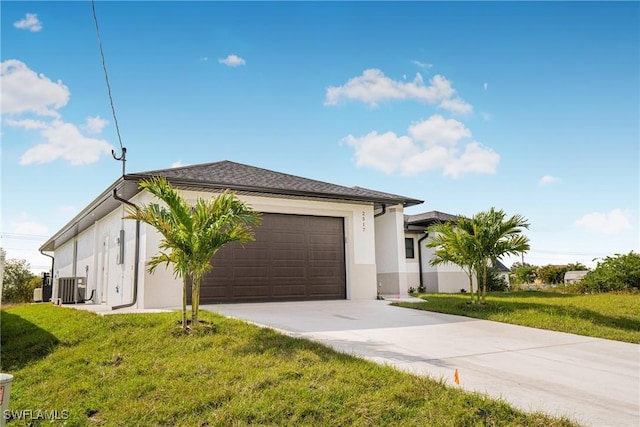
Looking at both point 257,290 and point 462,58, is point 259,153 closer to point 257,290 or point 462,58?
point 257,290

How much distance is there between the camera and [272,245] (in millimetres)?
13406

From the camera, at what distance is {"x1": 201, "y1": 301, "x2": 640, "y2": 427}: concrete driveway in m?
4.19

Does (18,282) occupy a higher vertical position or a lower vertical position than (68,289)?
lower

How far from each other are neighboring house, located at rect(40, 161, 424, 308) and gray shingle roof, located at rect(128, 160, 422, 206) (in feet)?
0.11

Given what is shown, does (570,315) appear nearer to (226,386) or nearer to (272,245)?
(272,245)

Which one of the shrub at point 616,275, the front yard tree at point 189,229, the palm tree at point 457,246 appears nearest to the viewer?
the front yard tree at point 189,229

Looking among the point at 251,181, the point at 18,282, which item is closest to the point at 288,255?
the point at 251,181

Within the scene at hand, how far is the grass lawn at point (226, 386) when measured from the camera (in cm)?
380

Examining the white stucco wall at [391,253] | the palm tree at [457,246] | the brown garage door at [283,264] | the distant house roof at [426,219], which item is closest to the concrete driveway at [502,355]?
the palm tree at [457,246]

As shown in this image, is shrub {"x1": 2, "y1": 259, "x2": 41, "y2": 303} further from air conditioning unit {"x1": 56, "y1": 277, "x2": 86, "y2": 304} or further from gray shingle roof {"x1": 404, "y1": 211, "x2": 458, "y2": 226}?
gray shingle roof {"x1": 404, "y1": 211, "x2": 458, "y2": 226}

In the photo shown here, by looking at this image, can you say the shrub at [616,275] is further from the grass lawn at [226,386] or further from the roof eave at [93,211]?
the roof eave at [93,211]

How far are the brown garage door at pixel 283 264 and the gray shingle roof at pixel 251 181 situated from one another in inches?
40.4

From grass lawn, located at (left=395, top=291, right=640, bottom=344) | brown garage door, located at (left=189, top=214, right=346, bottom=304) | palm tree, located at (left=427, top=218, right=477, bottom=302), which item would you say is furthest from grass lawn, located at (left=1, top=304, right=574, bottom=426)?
palm tree, located at (left=427, top=218, right=477, bottom=302)

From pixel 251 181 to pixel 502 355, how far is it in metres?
9.11
